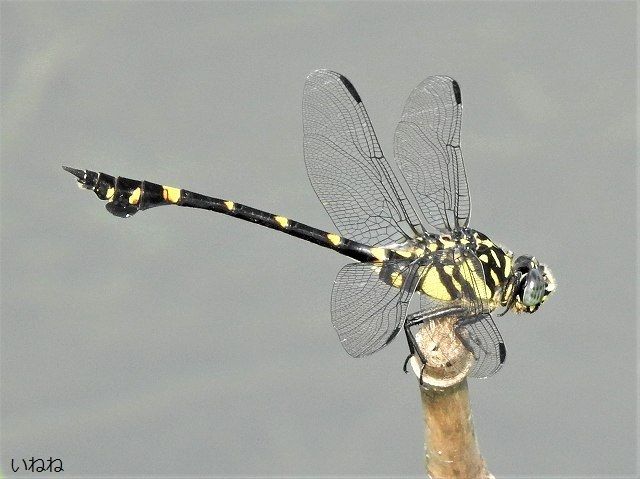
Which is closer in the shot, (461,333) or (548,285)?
(461,333)

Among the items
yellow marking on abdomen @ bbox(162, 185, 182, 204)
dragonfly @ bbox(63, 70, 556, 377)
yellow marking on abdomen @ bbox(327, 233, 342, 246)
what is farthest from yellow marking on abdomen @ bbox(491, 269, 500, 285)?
yellow marking on abdomen @ bbox(162, 185, 182, 204)

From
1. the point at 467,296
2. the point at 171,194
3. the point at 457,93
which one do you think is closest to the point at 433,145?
the point at 457,93

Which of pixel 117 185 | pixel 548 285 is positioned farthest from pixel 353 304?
pixel 117 185

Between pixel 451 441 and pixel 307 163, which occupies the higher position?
pixel 307 163

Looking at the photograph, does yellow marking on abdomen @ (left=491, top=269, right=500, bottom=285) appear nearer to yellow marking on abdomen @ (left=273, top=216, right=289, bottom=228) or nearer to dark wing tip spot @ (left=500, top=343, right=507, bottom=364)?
dark wing tip spot @ (left=500, top=343, right=507, bottom=364)

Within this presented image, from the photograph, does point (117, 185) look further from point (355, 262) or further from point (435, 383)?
point (435, 383)

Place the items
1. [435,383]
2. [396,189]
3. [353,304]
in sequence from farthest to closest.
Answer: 1. [396,189]
2. [353,304]
3. [435,383]

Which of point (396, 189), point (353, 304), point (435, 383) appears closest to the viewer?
point (435, 383)

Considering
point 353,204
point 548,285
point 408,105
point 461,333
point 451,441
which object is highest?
point 408,105
